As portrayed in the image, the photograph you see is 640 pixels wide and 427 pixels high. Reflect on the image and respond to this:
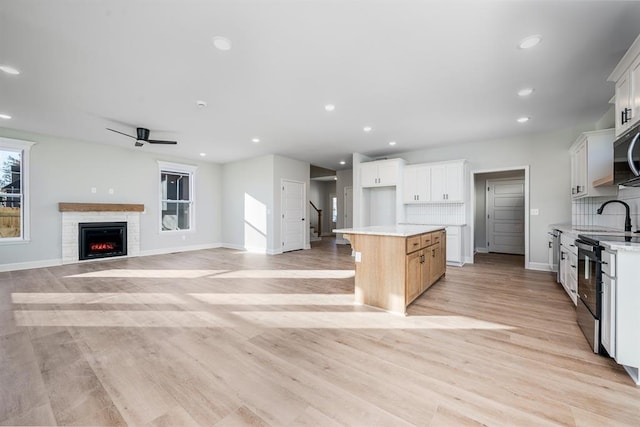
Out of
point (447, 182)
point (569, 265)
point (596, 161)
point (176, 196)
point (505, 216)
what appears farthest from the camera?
point (176, 196)

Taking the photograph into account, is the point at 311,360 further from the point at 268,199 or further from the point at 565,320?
the point at 268,199

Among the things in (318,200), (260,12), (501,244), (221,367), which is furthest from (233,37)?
(318,200)

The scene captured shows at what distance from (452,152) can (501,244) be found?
3.03 meters

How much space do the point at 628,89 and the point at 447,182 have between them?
337cm

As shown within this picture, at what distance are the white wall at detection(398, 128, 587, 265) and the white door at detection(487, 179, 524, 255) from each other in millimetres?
1825

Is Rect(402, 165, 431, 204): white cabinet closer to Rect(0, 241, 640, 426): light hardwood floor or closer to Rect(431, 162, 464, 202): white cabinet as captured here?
Rect(431, 162, 464, 202): white cabinet

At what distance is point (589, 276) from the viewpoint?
7.33 ft

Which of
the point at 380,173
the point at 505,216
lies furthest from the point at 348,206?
the point at 505,216

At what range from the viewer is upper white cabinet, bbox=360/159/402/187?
6.17m

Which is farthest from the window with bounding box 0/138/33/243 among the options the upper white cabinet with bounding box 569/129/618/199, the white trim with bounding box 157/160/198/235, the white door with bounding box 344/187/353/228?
the upper white cabinet with bounding box 569/129/618/199

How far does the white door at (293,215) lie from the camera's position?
739 centimetres

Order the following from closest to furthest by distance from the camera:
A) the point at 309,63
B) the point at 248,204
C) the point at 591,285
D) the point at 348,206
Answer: the point at 591,285, the point at 309,63, the point at 248,204, the point at 348,206

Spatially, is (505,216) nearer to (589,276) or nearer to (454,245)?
(454,245)

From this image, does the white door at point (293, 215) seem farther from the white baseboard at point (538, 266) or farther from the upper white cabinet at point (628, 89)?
the upper white cabinet at point (628, 89)
